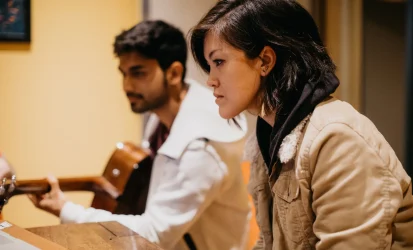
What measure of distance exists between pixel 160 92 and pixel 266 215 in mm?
741

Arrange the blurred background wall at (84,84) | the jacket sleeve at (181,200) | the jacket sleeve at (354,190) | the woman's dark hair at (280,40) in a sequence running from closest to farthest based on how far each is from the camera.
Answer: the jacket sleeve at (354,190) → the woman's dark hair at (280,40) → the jacket sleeve at (181,200) → the blurred background wall at (84,84)

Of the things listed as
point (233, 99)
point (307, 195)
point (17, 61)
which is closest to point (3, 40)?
point (17, 61)

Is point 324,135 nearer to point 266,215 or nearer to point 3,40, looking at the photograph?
point 266,215

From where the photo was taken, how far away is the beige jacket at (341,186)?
3.14ft

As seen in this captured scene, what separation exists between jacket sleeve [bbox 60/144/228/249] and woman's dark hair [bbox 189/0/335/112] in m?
0.48

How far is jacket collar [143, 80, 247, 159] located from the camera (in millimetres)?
1586

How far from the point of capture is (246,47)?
111 centimetres

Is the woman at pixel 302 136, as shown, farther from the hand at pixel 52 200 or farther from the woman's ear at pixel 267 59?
the hand at pixel 52 200

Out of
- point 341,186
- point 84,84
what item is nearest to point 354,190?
point 341,186

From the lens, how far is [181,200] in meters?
1.55

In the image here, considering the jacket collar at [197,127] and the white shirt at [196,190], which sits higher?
the jacket collar at [197,127]

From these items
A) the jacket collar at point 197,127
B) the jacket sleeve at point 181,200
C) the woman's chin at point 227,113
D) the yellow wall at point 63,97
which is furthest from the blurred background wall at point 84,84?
the woman's chin at point 227,113

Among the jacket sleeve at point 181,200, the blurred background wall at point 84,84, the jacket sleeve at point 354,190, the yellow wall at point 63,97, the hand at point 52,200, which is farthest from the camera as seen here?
the yellow wall at point 63,97

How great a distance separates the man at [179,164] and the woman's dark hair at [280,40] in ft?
1.62
